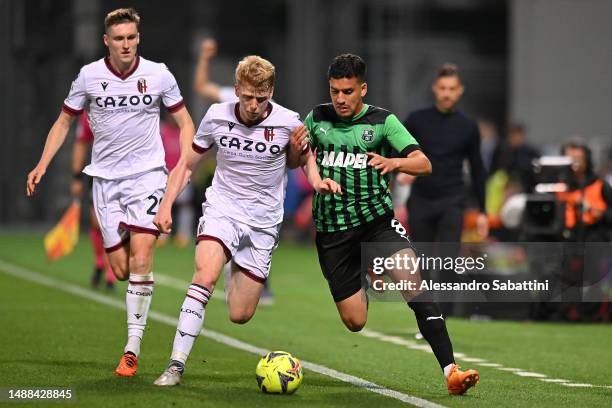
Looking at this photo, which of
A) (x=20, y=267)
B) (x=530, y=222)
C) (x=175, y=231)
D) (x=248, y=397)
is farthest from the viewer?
(x=175, y=231)

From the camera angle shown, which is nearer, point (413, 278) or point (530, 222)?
point (413, 278)

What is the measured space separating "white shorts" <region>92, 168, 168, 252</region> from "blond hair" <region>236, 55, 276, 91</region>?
151cm

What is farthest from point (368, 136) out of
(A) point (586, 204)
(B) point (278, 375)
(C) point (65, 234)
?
(C) point (65, 234)

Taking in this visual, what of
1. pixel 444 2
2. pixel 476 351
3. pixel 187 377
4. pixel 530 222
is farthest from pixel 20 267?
pixel 444 2

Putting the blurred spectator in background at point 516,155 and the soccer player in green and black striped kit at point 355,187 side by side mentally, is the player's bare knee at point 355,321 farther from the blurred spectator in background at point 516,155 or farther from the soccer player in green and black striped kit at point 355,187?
the blurred spectator in background at point 516,155

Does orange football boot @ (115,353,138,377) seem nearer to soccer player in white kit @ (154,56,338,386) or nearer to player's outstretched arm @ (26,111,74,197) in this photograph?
soccer player in white kit @ (154,56,338,386)

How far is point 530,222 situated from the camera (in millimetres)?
15352

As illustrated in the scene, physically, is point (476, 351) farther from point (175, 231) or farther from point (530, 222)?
point (175, 231)

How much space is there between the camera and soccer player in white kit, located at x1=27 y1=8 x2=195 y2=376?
10242mm

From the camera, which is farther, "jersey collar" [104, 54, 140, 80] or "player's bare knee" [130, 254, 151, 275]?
"jersey collar" [104, 54, 140, 80]

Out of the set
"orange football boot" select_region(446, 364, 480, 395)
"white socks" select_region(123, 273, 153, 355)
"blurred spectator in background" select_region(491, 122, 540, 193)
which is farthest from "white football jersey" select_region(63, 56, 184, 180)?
"blurred spectator in background" select_region(491, 122, 540, 193)

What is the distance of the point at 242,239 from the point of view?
976 centimetres

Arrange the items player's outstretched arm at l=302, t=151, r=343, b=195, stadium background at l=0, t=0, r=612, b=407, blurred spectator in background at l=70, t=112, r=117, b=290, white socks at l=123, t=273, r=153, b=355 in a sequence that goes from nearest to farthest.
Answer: player's outstretched arm at l=302, t=151, r=343, b=195 → white socks at l=123, t=273, r=153, b=355 → blurred spectator in background at l=70, t=112, r=117, b=290 → stadium background at l=0, t=0, r=612, b=407

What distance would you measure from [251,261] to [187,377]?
34.8 inches
